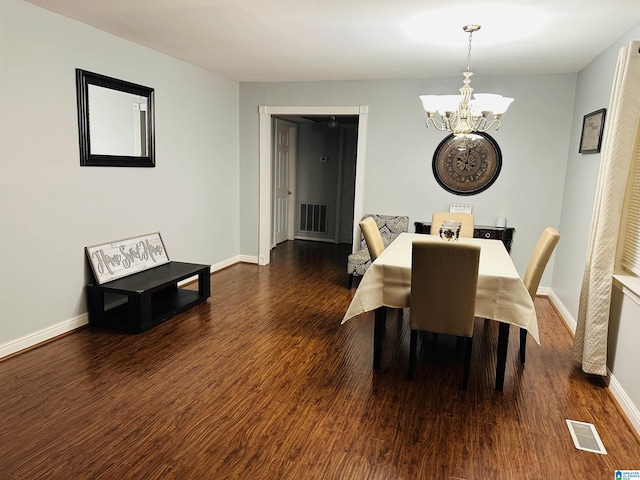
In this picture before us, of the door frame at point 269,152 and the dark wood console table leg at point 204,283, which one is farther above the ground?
the door frame at point 269,152

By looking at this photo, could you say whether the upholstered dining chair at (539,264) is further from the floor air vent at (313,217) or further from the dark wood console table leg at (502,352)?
the floor air vent at (313,217)

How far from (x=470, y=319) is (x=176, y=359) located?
2.04 meters

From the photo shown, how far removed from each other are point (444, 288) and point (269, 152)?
150 inches

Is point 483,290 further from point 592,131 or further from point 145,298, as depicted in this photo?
point 145,298

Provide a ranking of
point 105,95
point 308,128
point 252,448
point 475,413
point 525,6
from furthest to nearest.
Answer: point 308,128
point 105,95
point 525,6
point 475,413
point 252,448

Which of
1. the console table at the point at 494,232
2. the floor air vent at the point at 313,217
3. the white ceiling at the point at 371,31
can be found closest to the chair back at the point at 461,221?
the console table at the point at 494,232


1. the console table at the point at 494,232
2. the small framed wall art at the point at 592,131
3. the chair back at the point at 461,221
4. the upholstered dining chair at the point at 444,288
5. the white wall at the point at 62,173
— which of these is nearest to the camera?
the upholstered dining chair at the point at 444,288

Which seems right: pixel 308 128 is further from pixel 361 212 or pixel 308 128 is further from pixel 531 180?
pixel 531 180

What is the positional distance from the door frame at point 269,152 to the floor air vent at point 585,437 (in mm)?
3489

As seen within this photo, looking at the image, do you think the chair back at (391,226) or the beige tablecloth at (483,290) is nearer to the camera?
the beige tablecloth at (483,290)

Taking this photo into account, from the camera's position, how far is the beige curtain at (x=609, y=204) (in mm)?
2746

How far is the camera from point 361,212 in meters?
5.66

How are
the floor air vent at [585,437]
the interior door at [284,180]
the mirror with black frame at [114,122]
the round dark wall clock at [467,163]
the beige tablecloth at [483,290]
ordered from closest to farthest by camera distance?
the floor air vent at [585,437]
the beige tablecloth at [483,290]
the mirror with black frame at [114,122]
the round dark wall clock at [467,163]
the interior door at [284,180]

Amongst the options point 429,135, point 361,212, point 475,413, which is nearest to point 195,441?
point 475,413
